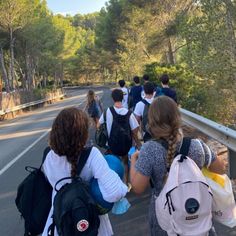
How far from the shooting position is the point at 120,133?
6.80 metres

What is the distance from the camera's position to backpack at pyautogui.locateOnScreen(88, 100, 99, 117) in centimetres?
1173

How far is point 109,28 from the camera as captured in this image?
5866 cm

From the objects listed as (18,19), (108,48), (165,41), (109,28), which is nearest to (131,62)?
(165,41)

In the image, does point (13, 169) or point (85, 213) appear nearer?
point (85, 213)

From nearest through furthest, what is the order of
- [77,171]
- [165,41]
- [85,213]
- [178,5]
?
[85,213] → [77,171] → [178,5] → [165,41]

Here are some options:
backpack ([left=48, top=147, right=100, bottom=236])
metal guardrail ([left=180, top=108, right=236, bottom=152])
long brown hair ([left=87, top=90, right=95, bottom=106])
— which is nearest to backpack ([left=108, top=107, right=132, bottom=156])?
metal guardrail ([left=180, top=108, right=236, bottom=152])

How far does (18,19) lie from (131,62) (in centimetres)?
1063

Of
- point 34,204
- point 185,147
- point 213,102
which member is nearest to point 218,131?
point 185,147

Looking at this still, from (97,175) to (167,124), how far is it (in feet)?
1.84

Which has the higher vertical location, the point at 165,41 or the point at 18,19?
the point at 18,19

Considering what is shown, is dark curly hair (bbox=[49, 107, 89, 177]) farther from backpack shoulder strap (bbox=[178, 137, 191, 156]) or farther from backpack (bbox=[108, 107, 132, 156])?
backpack (bbox=[108, 107, 132, 156])

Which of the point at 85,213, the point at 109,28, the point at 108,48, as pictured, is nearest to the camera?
the point at 85,213

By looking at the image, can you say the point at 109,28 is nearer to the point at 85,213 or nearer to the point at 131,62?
the point at 131,62

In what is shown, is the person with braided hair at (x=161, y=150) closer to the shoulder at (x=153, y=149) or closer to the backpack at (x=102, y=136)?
the shoulder at (x=153, y=149)
